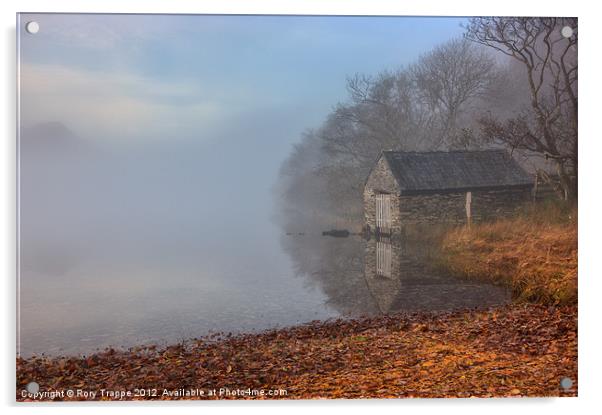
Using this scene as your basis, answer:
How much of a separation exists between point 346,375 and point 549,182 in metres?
2.93

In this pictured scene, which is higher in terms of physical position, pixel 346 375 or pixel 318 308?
pixel 318 308

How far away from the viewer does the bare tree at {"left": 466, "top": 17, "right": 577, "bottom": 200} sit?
255 inches

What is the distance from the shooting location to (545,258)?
21.4ft

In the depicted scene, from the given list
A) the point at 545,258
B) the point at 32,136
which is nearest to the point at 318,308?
the point at 545,258

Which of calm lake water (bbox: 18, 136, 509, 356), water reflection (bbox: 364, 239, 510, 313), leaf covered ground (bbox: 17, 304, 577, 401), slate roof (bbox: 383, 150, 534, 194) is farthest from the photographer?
slate roof (bbox: 383, 150, 534, 194)

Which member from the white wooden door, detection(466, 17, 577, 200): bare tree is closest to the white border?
detection(466, 17, 577, 200): bare tree

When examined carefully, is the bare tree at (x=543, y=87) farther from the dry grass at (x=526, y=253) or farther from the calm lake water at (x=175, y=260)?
the calm lake water at (x=175, y=260)

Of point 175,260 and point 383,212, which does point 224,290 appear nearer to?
point 175,260

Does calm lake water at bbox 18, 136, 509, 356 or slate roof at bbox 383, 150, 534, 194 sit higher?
slate roof at bbox 383, 150, 534, 194

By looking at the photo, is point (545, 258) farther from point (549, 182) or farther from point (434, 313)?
point (434, 313)

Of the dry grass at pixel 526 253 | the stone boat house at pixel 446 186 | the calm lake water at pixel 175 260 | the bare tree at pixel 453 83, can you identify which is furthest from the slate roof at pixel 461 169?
the calm lake water at pixel 175 260

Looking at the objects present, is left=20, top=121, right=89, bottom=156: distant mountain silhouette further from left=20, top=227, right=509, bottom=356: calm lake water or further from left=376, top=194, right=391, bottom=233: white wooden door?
left=376, top=194, right=391, bottom=233: white wooden door

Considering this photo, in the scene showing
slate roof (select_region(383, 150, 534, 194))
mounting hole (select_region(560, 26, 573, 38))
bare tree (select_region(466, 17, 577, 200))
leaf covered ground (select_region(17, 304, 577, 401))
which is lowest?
leaf covered ground (select_region(17, 304, 577, 401))

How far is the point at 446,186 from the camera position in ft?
22.0
